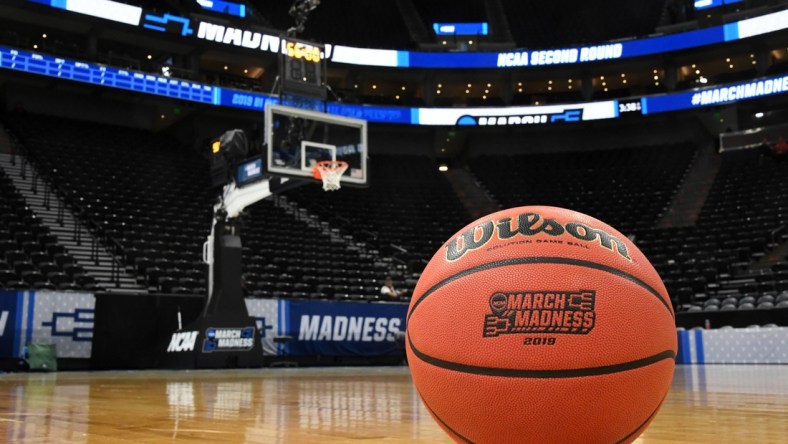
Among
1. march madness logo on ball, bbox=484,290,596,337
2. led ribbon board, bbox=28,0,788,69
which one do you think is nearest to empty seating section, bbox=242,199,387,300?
led ribbon board, bbox=28,0,788,69

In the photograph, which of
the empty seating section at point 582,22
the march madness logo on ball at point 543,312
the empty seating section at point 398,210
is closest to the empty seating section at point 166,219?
the empty seating section at point 398,210

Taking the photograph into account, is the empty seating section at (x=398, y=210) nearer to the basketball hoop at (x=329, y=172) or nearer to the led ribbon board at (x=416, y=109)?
the led ribbon board at (x=416, y=109)

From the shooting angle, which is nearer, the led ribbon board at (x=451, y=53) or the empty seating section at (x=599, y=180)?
the led ribbon board at (x=451, y=53)

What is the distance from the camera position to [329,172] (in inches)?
475

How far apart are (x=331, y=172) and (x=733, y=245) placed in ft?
38.2

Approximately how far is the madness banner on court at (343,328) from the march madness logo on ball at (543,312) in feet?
39.6

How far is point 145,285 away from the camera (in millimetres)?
14750

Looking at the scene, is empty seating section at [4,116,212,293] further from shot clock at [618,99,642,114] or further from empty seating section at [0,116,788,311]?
shot clock at [618,99,642,114]

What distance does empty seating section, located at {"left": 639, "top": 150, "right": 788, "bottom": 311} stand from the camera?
16578mm

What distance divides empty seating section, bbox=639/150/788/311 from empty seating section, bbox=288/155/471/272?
561cm

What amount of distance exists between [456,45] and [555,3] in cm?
392

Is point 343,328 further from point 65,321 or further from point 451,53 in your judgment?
point 451,53

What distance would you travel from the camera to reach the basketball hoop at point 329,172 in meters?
11.9

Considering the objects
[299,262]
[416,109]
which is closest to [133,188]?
[299,262]
